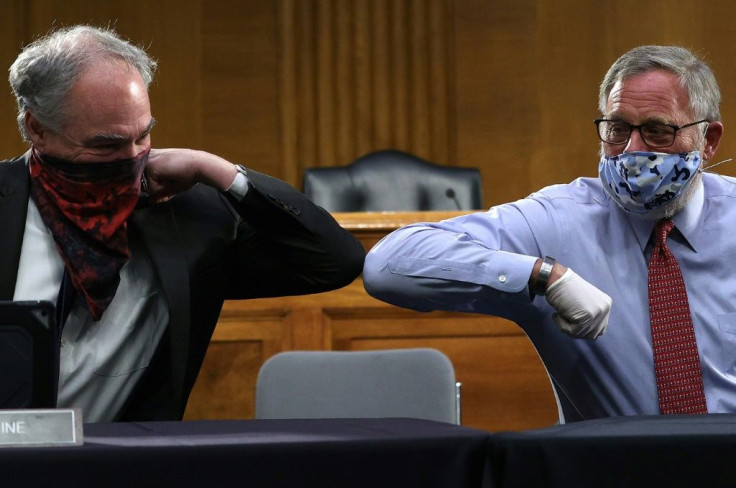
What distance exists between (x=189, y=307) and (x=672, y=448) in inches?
42.6

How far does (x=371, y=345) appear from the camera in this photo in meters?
3.55

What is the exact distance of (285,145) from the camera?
246 inches

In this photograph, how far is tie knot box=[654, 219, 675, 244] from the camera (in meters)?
2.21

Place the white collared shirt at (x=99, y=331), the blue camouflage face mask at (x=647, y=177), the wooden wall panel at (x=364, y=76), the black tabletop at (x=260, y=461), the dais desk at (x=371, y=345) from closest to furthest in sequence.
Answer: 1. the black tabletop at (x=260, y=461)
2. the white collared shirt at (x=99, y=331)
3. the blue camouflage face mask at (x=647, y=177)
4. the dais desk at (x=371, y=345)
5. the wooden wall panel at (x=364, y=76)

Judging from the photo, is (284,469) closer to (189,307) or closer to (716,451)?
(716,451)

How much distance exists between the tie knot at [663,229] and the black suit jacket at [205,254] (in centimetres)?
60

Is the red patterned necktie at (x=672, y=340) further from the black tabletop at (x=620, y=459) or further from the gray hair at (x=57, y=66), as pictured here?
the gray hair at (x=57, y=66)

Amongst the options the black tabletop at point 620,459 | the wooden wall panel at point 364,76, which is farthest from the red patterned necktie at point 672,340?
the wooden wall panel at point 364,76

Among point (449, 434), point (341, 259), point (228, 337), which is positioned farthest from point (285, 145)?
point (449, 434)

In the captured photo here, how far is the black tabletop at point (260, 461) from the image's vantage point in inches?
48.0

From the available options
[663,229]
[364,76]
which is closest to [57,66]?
[663,229]

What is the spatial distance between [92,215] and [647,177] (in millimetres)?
1033

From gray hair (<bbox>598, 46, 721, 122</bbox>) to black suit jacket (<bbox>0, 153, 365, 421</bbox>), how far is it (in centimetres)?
63

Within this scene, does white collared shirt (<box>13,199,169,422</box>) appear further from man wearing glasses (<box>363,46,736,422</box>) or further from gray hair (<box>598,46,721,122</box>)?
gray hair (<box>598,46,721,122</box>)
